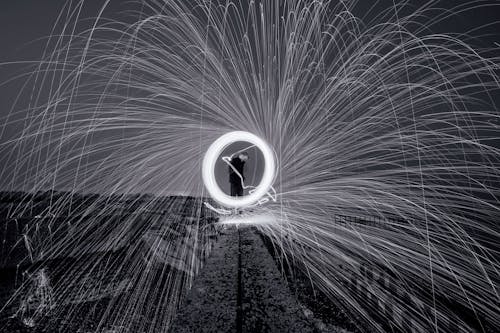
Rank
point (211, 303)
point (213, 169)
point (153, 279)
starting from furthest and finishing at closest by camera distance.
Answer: point (213, 169)
point (153, 279)
point (211, 303)

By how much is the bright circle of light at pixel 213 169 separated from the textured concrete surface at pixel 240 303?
12.2ft

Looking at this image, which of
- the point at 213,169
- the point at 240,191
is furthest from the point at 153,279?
the point at 240,191

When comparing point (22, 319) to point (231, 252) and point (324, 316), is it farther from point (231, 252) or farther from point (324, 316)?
point (324, 316)

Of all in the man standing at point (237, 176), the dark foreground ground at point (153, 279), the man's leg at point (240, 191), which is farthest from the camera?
the man's leg at point (240, 191)

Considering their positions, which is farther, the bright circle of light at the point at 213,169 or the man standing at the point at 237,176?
the man standing at the point at 237,176

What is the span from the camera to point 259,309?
1.54m

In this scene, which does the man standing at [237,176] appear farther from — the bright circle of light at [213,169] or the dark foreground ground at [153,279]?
the dark foreground ground at [153,279]

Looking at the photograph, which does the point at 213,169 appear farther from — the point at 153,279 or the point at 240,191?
the point at 153,279

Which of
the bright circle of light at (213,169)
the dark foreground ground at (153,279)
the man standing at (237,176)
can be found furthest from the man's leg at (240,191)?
the dark foreground ground at (153,279)

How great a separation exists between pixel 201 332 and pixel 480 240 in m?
12.2

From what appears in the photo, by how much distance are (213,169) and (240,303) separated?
187 inches

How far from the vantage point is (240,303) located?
5.33ft

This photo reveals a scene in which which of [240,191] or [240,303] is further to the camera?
[240,191]

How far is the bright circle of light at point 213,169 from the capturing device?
6059mm
